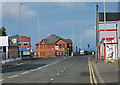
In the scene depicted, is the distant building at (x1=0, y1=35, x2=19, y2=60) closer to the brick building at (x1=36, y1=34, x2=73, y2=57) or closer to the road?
the road

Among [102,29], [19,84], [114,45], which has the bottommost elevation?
[19,84]

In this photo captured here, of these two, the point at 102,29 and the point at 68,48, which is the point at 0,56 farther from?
the point at 68,48

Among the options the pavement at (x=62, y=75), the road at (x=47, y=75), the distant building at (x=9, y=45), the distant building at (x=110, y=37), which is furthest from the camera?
the distant building at (x=9, y=45)

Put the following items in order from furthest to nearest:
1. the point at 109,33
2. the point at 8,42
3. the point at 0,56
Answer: the point at 109,33
the point at 8,42
the point at 0,56

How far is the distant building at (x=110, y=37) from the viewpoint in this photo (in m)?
47.0

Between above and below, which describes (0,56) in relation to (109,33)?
below

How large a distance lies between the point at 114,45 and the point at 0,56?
2370cm

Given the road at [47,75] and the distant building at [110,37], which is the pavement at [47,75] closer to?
the road at [47,75]

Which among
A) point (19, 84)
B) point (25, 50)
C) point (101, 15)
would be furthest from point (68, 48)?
point (19, 84)

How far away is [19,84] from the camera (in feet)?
52.6

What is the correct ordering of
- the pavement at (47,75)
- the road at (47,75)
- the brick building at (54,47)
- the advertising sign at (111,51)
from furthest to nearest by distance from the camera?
the brick building at (54,47)
the advertising sign at (111,51)
the road at (47,75)
the pavement at (47,75)

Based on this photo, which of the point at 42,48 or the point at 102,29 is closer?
the point at 102,29

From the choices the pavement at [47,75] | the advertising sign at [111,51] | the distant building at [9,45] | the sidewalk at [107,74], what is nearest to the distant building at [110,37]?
the advertising sign at [111,51]

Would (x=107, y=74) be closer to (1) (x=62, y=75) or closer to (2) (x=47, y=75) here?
(1) (x=62, y=75)
